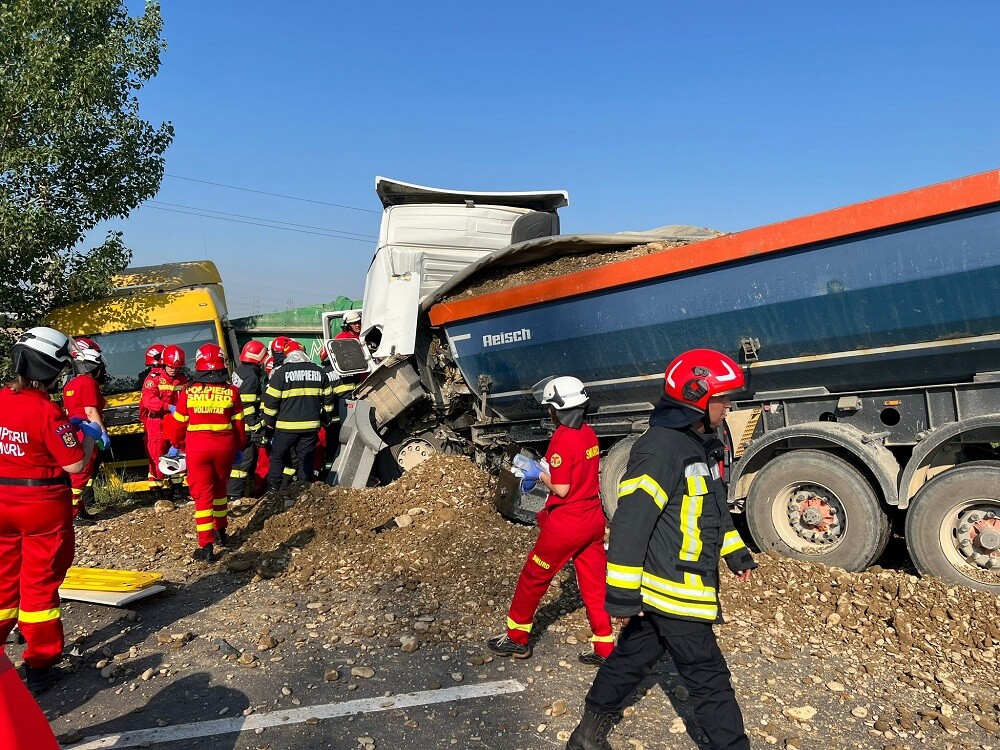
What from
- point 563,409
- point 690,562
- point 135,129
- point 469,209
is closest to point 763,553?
point 563,409

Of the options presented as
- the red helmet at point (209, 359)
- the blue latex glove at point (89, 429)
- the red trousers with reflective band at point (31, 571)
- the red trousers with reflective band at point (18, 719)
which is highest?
the red helmet at point (209, 359)

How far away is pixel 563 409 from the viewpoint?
3.69 metres

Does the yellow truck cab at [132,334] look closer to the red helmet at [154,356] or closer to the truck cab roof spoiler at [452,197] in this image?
the red helmet at [154,356]

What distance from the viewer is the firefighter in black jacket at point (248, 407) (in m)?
7.65

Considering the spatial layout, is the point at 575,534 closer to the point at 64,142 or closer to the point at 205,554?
the point at 205,554

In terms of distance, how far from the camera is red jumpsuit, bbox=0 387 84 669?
12.0 ft

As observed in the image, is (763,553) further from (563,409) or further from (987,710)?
(563,409)

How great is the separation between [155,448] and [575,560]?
5781 millimetres

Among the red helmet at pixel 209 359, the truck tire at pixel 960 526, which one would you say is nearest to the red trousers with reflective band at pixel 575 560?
the truck tire at pixel 960 526

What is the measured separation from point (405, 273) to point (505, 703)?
5.07 metres

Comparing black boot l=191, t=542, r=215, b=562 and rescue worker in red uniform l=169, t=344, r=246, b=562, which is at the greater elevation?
rescue worker in red uniform l=169, t=344, r=246, b=562

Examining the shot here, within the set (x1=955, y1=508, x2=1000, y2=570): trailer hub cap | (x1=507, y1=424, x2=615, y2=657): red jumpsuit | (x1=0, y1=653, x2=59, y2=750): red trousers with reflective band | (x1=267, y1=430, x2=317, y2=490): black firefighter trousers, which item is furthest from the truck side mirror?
(x1=0, y1=653, x2=59, y2=750): red trousers with reflective band

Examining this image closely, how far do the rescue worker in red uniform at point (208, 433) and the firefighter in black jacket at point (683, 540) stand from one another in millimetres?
3990

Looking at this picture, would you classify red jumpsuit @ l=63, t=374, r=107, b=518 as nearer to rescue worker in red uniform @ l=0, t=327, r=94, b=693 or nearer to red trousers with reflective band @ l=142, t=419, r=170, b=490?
red trousers with reflective band @ l=142, t=419, r=170, b=490
